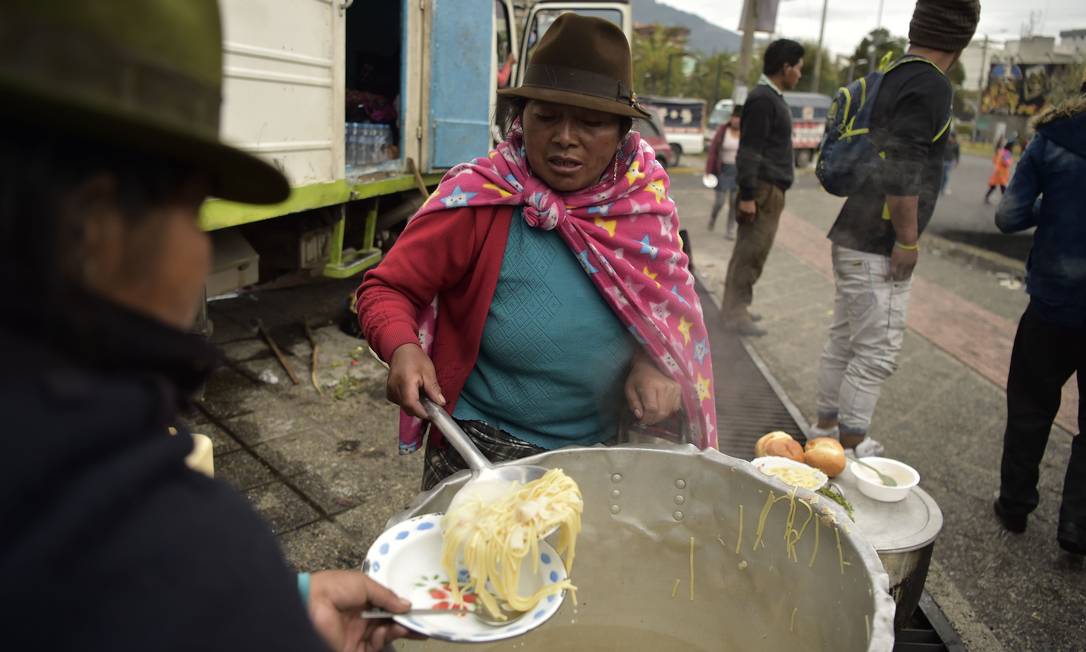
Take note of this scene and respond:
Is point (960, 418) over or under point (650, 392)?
under

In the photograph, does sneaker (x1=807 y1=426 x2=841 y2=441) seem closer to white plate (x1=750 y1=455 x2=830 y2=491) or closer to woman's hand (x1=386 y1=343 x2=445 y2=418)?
white plate (x1=750 y1=455 x2=830 y2=491)

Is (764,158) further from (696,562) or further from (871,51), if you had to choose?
(871,51)

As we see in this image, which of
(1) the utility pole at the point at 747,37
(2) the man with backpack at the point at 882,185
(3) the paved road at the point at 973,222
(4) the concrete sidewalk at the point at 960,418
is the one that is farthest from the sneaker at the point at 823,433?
(1) the utility pole at the point at 747,37

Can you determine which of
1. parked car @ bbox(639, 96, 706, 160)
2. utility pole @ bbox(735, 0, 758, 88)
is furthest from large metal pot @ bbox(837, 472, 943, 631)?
parked car @ bbox(639, 96, 706, 160)

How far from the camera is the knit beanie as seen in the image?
3645 mm

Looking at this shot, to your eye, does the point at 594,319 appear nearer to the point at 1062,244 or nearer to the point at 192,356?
the point at 192,356

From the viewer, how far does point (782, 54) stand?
6.19 meters

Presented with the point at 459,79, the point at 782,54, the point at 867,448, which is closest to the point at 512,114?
the point at 867,448

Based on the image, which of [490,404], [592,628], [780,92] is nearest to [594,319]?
[490,404]

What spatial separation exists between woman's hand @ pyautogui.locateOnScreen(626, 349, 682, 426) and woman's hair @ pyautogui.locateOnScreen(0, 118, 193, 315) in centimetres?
161

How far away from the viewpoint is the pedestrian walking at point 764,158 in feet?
20.0

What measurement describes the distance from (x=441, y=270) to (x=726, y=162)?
33.5ft

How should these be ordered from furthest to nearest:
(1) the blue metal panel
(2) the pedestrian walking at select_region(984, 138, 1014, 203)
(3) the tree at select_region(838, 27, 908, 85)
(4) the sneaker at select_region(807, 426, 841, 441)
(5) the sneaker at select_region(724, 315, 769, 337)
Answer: (3) the tree at select_region(838, 27, 908, 85) < (2) the pedestrian walking at select_region(984, 138, 1014, 203) < (5) the sneaker at select_region(724, 315, 769, 337) < (1) the blue metal panel < (4) the sneaker at select_region(807, 426, 841, 441)

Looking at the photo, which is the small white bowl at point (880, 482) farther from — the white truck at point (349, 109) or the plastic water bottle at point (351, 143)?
the plastic water bottle at point (351, 143)
